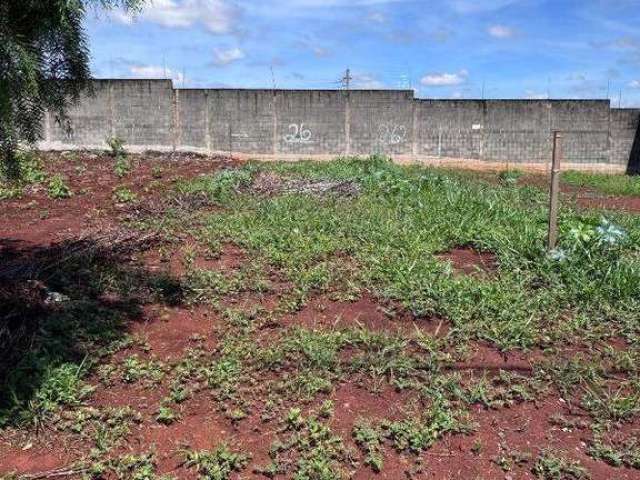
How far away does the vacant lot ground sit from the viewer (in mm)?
3062

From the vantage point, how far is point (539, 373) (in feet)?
12.1

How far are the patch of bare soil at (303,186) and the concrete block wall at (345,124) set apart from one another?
9266 mm

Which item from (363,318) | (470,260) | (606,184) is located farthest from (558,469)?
(606,184)

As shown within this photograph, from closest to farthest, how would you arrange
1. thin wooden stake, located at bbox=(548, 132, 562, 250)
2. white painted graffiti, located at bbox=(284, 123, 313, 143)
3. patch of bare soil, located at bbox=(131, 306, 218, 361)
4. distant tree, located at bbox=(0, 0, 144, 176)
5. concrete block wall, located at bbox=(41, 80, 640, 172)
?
distant tree, located at bbox=(0, 0, 144, 176)
patch of bare soil, located at bbox=(131, 306, 218, 361)
thin wooden stake, located at bbox=(548, 132, 562, 250)
concrete block wall, located at bbox=(41, 80, 640, 172)
white painted graffiti, located at bbox=(284, 123, 313, 143)

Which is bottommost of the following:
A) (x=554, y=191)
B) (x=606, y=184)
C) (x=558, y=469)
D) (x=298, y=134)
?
(x=558, y=469)

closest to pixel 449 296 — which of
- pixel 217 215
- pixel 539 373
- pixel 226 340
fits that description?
pixel 539 373

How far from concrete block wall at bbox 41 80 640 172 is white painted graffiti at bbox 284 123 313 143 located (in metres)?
0.03

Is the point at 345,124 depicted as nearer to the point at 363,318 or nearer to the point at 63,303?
the point at 363,318

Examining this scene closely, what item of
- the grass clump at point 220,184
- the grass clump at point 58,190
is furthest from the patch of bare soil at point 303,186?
the grass clump at point 58,190

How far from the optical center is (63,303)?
4.35 meters

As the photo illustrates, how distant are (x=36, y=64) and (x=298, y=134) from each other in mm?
16251

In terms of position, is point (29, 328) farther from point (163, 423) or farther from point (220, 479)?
point (220, 479)

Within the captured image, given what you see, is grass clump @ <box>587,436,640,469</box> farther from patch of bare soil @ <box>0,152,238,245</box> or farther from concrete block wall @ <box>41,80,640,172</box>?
concrete block wall @ <box>41,80,640,172</box>

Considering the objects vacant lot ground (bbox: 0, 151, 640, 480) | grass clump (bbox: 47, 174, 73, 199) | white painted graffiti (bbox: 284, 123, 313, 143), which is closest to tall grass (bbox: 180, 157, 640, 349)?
vacant lot ground (bbox: 0, 151, 640, 480)
